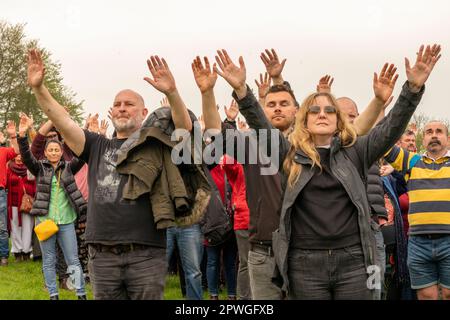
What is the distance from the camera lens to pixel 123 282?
16.4 feet

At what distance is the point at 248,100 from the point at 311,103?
0.50 metres

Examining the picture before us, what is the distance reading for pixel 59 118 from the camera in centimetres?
521

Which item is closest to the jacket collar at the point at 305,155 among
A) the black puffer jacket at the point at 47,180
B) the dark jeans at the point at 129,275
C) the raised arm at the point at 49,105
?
the dark jeans at the point at 129,275

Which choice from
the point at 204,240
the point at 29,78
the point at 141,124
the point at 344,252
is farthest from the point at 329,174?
the point at 204,240

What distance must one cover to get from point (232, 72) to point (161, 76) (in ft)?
1.93

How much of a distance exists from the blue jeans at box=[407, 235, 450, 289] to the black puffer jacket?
167 inches

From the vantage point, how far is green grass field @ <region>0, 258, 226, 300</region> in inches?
356

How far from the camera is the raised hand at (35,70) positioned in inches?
205

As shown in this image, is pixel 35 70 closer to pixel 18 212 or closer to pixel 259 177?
pixel 259 177

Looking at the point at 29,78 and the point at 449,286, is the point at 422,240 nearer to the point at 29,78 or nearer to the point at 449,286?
the point at 449,286

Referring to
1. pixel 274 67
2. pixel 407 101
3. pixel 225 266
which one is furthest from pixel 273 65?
pixel 225 266

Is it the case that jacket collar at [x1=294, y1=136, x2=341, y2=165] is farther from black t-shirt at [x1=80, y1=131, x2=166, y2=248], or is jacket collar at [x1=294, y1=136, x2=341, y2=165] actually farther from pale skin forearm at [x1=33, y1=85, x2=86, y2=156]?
pale skin forearm at [x1=33, y1=85, x2=86, y2=156]

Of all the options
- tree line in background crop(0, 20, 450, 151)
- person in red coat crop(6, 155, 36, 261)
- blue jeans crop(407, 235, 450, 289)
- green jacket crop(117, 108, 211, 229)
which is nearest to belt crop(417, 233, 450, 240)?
blue jeans crop(407, 235, 450, 289)

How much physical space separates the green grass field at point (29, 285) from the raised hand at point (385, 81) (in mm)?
4957
